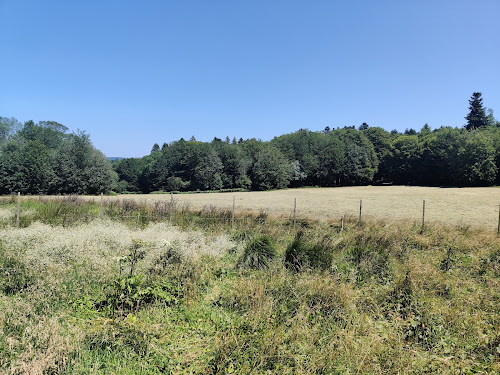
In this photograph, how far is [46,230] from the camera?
302 inches

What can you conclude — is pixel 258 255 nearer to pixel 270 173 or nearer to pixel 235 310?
pixel 235 310

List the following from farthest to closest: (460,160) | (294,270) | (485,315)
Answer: (460,160), (294,270), (485,315)

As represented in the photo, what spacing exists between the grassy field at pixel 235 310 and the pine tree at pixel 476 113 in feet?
428

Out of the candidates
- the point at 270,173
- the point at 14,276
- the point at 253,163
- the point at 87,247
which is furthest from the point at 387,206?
the point at 253,163

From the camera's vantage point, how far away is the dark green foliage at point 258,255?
680 centimetres

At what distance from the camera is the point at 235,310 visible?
14.9 ft

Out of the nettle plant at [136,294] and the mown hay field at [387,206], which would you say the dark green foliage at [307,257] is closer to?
the nettle plant at [136,294]

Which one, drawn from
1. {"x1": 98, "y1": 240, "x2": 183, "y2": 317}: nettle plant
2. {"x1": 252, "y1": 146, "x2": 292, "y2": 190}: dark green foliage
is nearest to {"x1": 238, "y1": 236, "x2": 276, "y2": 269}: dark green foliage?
{"x1": 98, "y1": 240, "x2": 183, "y2": 317}: nettle plant

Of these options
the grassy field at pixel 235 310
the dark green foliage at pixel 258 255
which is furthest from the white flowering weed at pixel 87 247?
the dark green foliage at pixel 258 255

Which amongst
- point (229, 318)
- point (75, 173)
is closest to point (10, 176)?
point (75, 173)

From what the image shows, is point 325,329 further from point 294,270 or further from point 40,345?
point 40,345

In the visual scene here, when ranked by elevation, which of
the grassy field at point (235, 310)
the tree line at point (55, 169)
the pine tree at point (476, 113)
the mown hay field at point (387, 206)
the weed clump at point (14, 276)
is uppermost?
the pine tree at point (476, 113)

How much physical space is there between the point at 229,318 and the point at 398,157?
9038cm

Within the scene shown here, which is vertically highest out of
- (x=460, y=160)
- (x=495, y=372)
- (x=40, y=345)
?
(x=460, y=160)
